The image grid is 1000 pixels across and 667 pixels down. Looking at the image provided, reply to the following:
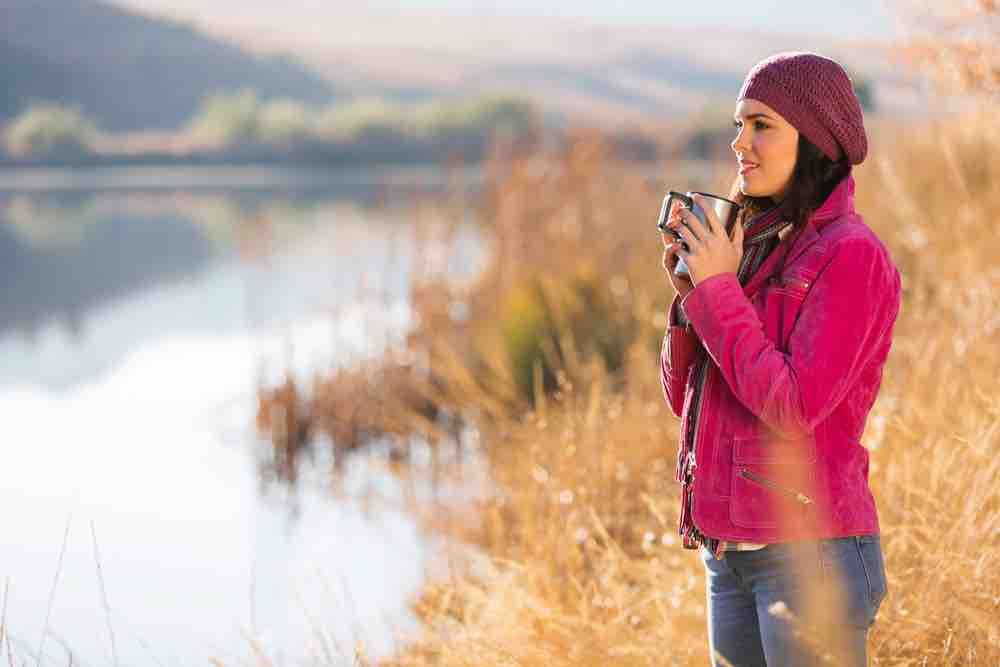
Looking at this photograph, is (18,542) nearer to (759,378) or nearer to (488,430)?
(488,430)

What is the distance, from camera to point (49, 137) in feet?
135

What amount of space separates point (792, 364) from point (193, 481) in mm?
5908

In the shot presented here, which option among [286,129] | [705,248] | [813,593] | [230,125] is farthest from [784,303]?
[230,125]

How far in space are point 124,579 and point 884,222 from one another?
4.73m

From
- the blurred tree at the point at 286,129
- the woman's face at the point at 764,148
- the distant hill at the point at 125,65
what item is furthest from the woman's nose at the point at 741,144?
the distant hill at the point at 125,65

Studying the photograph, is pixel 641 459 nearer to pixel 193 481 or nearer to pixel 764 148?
pixel 764 148

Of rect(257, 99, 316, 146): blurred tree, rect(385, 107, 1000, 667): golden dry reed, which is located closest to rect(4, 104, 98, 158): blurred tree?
rect(257, 99, 316, 146): blurred tree

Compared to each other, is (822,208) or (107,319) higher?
(822,208)

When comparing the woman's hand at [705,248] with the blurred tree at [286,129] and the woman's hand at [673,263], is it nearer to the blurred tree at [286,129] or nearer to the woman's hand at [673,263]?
the woman's hand at [673,263]

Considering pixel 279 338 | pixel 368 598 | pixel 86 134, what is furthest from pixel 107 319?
pixel 86 134

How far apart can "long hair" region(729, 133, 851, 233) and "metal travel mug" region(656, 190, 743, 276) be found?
0.26 feet

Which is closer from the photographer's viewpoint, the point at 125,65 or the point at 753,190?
the point at 753,190

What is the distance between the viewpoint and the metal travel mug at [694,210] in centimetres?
183

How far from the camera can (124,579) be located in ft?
18.2
